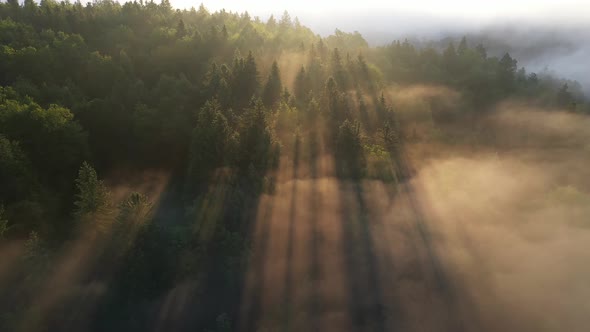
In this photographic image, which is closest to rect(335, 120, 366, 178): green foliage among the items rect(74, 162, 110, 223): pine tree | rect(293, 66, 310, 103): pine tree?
rect(293, 66, 310, 103): pine tree

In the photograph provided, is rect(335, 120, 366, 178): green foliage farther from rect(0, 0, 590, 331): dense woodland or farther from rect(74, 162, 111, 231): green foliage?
rect(74, 162, 111, 231): green foliage

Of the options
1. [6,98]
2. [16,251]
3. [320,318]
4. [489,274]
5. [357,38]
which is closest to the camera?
[16,251]

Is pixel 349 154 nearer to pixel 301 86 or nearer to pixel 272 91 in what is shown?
pixel 272 91

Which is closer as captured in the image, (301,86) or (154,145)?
(154,145)

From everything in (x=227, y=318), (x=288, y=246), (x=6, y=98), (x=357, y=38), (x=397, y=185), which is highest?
(x=357, y=38)

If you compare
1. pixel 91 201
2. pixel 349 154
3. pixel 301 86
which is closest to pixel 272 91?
pixel 301 86

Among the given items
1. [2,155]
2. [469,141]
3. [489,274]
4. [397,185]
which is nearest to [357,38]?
[469,141]

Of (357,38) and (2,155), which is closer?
(2,155)

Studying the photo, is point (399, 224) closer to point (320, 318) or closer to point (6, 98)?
point (320, 318)
